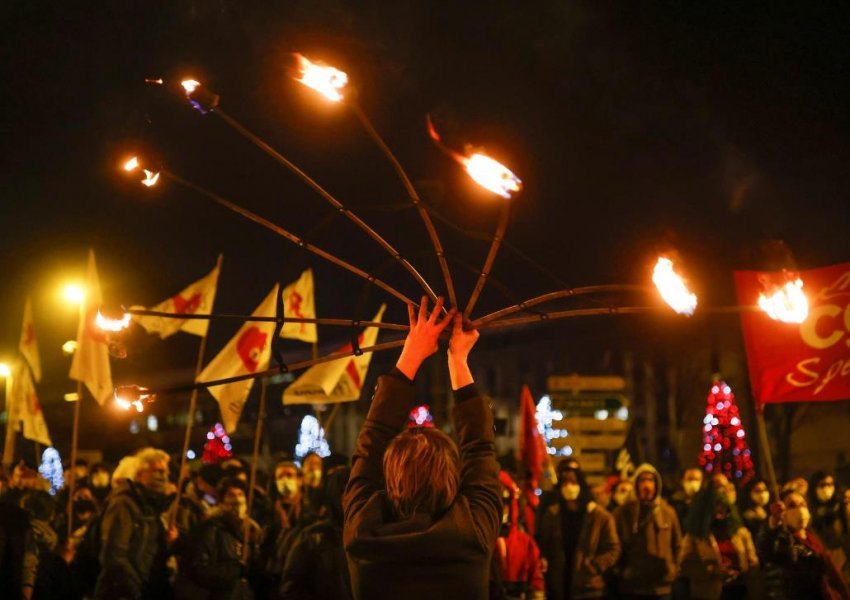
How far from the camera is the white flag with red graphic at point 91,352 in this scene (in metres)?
12.5

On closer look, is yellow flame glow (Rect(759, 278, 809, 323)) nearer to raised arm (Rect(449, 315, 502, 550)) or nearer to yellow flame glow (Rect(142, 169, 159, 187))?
raised arm (Rect(449, 315, 502, 550))

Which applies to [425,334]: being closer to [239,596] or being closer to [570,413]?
[239,596]

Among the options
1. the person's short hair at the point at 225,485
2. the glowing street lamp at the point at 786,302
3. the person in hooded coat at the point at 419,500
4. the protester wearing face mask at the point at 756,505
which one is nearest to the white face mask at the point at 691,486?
the protester wearing face mask at the point at 756,505

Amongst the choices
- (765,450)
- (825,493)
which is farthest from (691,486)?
(765,450)

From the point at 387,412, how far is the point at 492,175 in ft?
3.19

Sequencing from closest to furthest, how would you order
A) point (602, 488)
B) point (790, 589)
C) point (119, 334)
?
1. point (119, 334)
2. point (790, 589)
3. point (602, 488)

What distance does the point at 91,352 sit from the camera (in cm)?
1277

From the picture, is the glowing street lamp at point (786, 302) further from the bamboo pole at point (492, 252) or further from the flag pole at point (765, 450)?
the flag pole at point (765, 450)

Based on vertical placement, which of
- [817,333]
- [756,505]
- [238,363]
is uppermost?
[238,363]

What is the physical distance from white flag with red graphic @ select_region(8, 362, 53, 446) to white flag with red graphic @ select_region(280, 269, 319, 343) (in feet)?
12.7

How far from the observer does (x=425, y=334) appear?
355 cm

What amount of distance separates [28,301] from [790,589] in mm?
11597

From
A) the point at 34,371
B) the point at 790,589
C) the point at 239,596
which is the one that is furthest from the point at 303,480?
the point at 790,589

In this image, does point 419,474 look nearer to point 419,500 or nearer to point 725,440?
point 419,500
